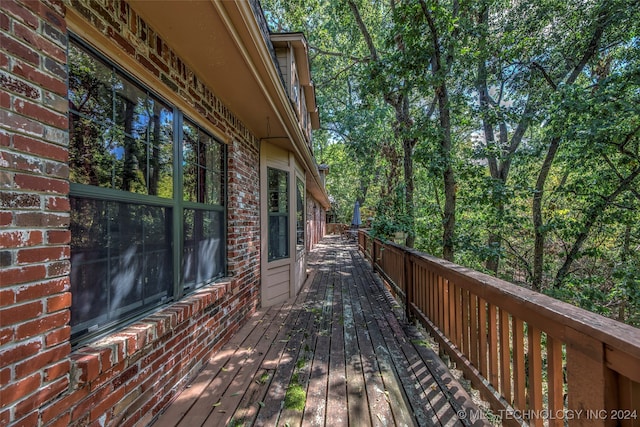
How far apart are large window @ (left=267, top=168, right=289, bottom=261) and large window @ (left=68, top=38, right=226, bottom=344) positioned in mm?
1865

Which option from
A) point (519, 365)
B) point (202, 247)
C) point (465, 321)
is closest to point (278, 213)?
point (202, 247)

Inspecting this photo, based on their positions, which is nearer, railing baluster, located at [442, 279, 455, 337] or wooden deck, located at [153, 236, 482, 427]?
wooden deck, located at [153, 236, 482, 427]

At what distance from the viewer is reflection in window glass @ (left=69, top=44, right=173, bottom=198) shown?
4.73ft

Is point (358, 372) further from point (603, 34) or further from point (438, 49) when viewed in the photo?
point (603, 34)

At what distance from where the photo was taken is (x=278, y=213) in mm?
4633

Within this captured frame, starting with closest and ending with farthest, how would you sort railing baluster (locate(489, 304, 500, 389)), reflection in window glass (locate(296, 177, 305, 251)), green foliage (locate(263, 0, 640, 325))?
railing baluster (locate(489, 304, 500, 389)) < green foliage (locate(263, 0, 640, 325)) < reflection in window glass (locate(296, 177, 305, 251))

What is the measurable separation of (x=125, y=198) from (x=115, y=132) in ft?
1.32

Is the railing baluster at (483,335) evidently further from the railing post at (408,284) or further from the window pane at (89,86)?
the window pane at (89,86)

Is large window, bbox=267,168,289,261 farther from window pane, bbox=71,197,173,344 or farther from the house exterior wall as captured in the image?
the house exterior wall

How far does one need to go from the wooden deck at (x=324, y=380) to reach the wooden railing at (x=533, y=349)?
0.29 metres

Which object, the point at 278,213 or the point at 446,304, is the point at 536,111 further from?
the point at 278,213

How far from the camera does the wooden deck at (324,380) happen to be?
6.26 feet

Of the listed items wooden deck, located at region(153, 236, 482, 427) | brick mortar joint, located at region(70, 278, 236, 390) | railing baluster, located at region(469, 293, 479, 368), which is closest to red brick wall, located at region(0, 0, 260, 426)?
brick mortar joint, located at region(70, 278, 236, 390)

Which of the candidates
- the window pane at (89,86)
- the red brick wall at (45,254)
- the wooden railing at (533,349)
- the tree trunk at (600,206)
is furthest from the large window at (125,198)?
the tree trunk at (600,206)
